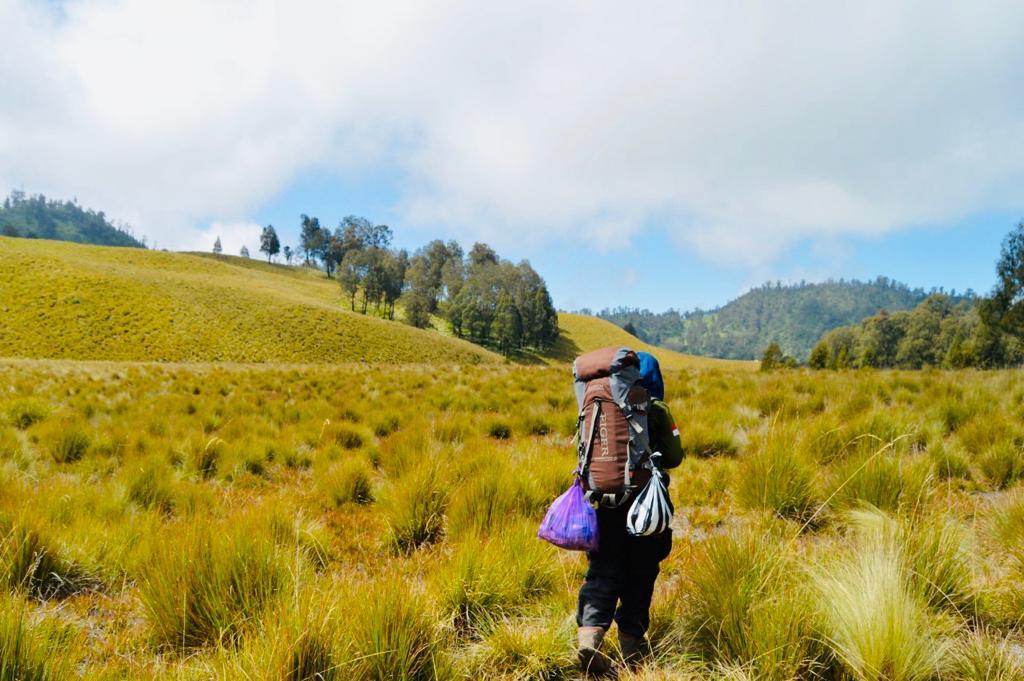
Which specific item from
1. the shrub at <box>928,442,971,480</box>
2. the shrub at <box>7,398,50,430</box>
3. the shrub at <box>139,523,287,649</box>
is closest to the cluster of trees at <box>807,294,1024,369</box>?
the shrub at <box>928,442,971,480</box>

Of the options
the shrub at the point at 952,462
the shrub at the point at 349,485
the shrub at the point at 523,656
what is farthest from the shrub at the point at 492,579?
the shrub at the point at 952,462

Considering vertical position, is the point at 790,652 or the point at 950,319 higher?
the point at 950,319

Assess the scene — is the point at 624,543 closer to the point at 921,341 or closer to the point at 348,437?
the point at 348,437

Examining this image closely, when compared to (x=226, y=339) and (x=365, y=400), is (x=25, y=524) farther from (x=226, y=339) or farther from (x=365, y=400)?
(x=226, y=339)

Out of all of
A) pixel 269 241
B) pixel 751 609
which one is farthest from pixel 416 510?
pixel 269 241

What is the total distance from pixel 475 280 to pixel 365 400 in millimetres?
76369

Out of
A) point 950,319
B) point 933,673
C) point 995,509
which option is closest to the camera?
point 933,673

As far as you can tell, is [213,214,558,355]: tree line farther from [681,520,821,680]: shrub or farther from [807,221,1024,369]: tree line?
[681,520,821,680]: shrub

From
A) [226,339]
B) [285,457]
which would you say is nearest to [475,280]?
[226,339]

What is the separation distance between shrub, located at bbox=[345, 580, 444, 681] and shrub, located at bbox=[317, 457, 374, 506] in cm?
309

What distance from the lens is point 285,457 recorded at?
23.1 feet

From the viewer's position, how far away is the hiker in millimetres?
2479

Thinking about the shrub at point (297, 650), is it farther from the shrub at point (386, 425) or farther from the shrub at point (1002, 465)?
the shrub at point (386, 425)

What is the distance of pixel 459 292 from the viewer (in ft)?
292
